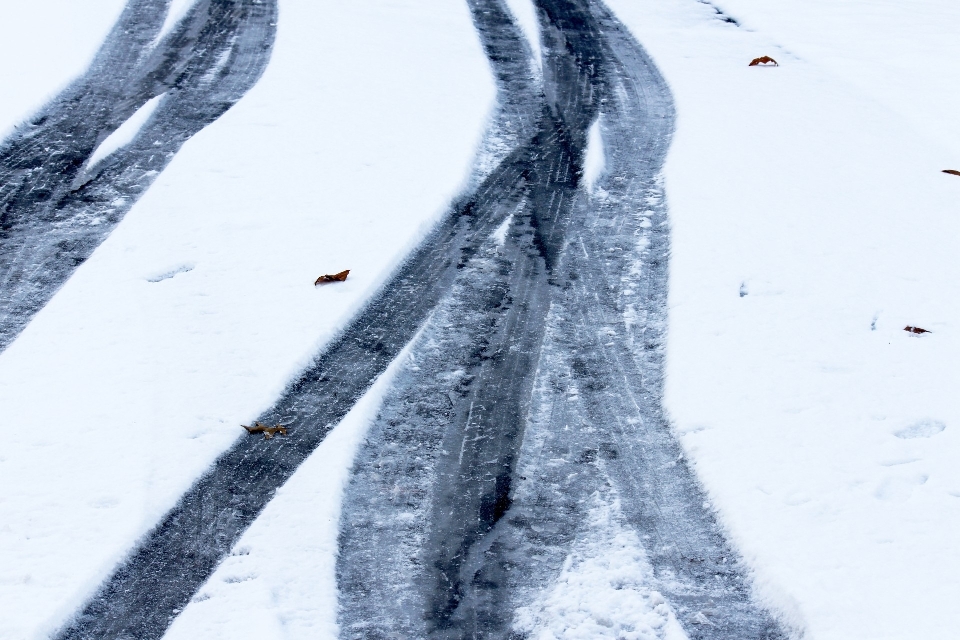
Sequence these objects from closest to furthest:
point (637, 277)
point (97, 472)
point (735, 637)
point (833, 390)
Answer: point (735, 637), point (97, 472), point (833, 390), point (637, 277)

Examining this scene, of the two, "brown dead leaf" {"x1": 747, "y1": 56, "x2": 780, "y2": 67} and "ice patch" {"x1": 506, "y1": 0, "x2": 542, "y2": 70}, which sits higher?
"ice patch" {"x1": 506, "y1": 0, "x2": 542, "y2": 70}

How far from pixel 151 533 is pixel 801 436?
2833mm

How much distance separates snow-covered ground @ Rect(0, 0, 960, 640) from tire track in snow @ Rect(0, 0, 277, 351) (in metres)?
0.18

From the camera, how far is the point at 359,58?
8117 mm

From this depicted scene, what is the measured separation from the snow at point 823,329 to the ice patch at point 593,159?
0.52 m

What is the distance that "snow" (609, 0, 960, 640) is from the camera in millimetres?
3223

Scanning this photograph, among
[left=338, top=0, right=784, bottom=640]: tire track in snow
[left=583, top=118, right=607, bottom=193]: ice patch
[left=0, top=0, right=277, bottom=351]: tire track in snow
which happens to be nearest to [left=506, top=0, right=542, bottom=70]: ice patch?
[left=583, top=118, right=607, bottom=193]: ice patch

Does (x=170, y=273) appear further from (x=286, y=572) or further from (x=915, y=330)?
(x=915, y=330)

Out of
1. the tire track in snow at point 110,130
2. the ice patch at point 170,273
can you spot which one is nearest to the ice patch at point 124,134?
the tire track in snow at point 110,130

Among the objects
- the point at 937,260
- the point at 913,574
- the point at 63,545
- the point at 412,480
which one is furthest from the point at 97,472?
the point at 937,260

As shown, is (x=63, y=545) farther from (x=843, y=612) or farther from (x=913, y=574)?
(x=913, y=574)

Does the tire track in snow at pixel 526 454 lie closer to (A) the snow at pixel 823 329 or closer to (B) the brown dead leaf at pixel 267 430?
(A) the snow at pixel 823 329

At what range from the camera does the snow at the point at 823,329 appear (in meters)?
3.22

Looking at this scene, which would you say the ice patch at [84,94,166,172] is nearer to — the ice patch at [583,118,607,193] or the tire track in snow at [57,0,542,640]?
the tire track in snow at [57,0,542,640]
